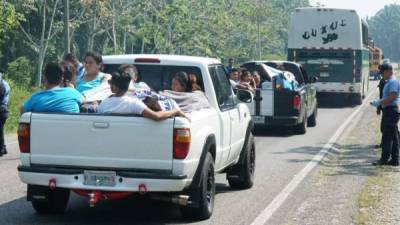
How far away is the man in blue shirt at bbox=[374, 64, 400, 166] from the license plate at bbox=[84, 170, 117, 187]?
7.04 metres

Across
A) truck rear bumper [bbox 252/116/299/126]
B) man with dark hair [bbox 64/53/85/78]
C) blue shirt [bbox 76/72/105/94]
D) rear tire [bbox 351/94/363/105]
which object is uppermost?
man with dark hair [bbox 64/53/85/78]

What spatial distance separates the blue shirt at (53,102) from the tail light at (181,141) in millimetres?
1406

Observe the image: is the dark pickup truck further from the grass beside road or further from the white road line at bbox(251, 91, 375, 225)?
the grass beside road

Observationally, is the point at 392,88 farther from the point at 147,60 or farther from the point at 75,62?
the point at 147,60

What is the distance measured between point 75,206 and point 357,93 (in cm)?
2370

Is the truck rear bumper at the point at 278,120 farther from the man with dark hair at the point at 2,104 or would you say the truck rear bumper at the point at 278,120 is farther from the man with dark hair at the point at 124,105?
the man with dark hair at the point at 124,105

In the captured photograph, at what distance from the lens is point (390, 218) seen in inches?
358

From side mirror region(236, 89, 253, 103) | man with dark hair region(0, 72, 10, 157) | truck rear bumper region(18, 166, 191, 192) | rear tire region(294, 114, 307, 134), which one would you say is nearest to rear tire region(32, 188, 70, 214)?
truck rear bumper region(18, 166, 191, 192)

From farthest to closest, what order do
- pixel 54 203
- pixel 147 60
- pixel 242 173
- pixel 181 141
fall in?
pixel 242 173 → pixel 147 60 → pixel 54 203 → pixel 181 141

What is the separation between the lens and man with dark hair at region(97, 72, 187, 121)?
7805 mm

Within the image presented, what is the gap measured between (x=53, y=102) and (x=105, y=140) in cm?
99

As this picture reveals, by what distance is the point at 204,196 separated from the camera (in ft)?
28.0

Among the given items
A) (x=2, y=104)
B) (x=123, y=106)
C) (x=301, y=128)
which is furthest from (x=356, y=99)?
(x=123, y=106)

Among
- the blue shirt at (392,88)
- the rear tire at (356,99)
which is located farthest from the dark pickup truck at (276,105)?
the rear tire at (356,99)
